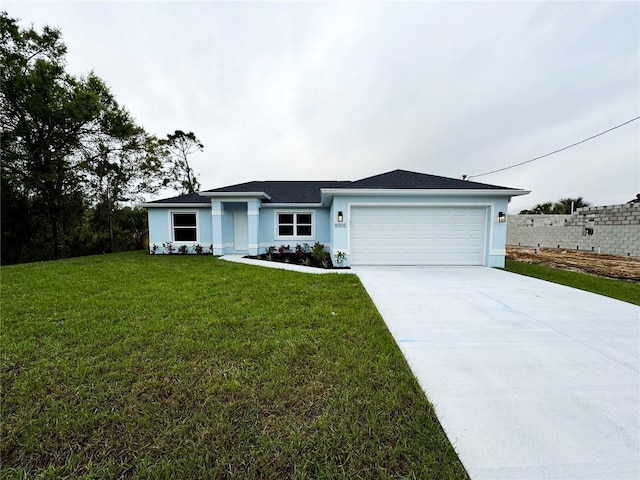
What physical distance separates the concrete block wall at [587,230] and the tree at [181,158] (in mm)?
26075

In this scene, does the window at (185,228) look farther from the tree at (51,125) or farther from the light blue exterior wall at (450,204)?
the light blue exterior wall at (450,204)

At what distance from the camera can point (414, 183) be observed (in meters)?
9.06

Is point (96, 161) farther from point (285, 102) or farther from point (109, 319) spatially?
point (109, 319)

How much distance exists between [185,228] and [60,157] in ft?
27.8

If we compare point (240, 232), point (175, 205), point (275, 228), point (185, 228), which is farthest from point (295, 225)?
point (175, 205)

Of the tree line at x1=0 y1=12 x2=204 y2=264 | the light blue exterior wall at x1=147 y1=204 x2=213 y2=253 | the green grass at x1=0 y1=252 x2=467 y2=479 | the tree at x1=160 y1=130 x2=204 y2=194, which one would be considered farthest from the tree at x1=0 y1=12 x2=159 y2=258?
the green grass at x1=0 y1=252 x2=467 y2=479

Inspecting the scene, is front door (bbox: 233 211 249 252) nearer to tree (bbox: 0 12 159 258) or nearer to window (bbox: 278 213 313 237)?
window (bbox: 278 213 313 237)

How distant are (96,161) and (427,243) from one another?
755 inches

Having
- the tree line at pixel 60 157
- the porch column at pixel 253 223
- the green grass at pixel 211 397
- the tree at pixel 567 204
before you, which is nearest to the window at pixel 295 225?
the porch column at pixel 253 223

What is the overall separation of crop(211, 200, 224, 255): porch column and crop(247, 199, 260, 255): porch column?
1331mm

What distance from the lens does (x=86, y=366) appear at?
8.48 ft

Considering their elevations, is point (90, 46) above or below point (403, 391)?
above

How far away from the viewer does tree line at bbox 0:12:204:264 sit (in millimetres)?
12414

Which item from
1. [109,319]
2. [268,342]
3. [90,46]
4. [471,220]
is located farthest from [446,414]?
[90,46]
